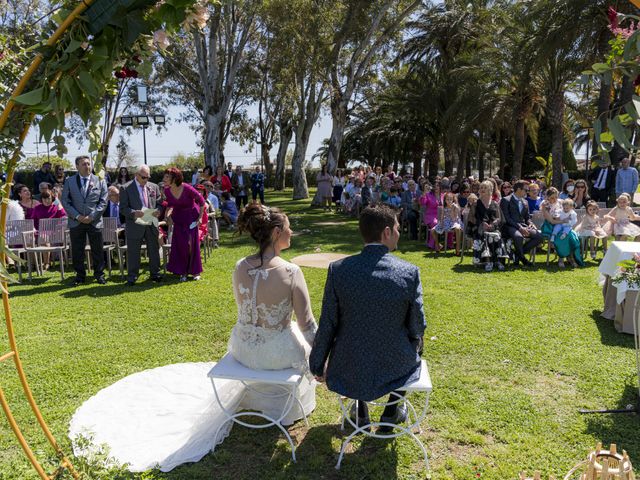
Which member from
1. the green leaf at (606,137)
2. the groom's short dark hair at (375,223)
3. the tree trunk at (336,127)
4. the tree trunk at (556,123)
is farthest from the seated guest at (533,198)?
the tree trunk at (336,127)

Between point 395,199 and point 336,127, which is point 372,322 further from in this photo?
point 336,127

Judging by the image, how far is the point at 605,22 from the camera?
47.4 ft

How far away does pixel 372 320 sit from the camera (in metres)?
3.49

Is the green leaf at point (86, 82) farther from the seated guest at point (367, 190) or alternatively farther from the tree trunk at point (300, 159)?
the tree trunk at point (300, 159)

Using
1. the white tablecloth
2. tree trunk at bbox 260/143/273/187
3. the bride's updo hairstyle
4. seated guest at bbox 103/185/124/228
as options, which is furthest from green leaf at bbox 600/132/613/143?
tree trunk at bbox 260/143/273/187

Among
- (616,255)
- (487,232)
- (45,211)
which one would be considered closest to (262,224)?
(616,255)

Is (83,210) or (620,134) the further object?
(83,210)

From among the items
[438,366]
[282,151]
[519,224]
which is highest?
[282,151]

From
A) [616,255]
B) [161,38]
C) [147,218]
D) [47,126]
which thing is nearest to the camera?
[47,126]

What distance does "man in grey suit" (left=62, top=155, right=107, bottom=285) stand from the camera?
29.3 ft

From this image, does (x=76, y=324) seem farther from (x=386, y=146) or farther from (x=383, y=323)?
(x=386, y=146)

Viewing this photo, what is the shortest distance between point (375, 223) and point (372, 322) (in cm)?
65

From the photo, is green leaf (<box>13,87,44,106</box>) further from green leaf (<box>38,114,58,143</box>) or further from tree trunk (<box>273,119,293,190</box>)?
tree trunk (<box>273,119,293,190</box>)

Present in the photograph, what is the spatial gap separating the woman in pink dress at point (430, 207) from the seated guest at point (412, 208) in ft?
2.19
